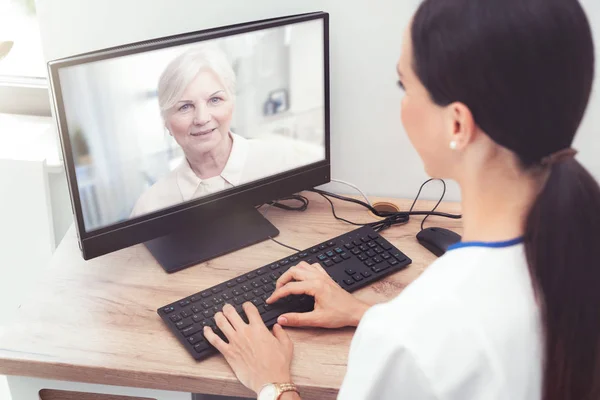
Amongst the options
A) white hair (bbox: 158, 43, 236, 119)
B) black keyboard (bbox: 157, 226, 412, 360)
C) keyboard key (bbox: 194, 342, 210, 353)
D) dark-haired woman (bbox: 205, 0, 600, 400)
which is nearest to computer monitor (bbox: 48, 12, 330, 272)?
white hair (bbox: 158, 43, 236, 119)

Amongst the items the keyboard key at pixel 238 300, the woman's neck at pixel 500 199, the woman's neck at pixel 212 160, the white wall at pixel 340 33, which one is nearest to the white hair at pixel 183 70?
the woman's neck at pixel 212 160

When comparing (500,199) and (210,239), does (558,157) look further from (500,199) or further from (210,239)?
(210,239)

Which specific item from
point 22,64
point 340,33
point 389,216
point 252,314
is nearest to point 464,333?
point 252,314

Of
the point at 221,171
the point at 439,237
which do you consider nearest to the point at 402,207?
the point at 439,237

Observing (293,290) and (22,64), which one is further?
(22,64)

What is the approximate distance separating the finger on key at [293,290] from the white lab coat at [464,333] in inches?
14.3

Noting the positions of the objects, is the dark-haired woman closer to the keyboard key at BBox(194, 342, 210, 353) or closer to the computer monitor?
the keyboard key at BBox(194, 342, 210, 353)

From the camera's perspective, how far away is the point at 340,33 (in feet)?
4.49

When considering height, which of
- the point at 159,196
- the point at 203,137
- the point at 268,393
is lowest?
the point at 268,393

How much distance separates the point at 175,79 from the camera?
3.75 ft

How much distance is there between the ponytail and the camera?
740 millimetres

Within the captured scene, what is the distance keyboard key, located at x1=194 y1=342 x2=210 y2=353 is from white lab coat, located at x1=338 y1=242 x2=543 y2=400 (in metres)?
0.36

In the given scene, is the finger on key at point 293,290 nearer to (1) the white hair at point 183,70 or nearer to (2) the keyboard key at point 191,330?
(2) the keyboard key at point 191,330

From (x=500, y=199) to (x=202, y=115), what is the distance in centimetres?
59
